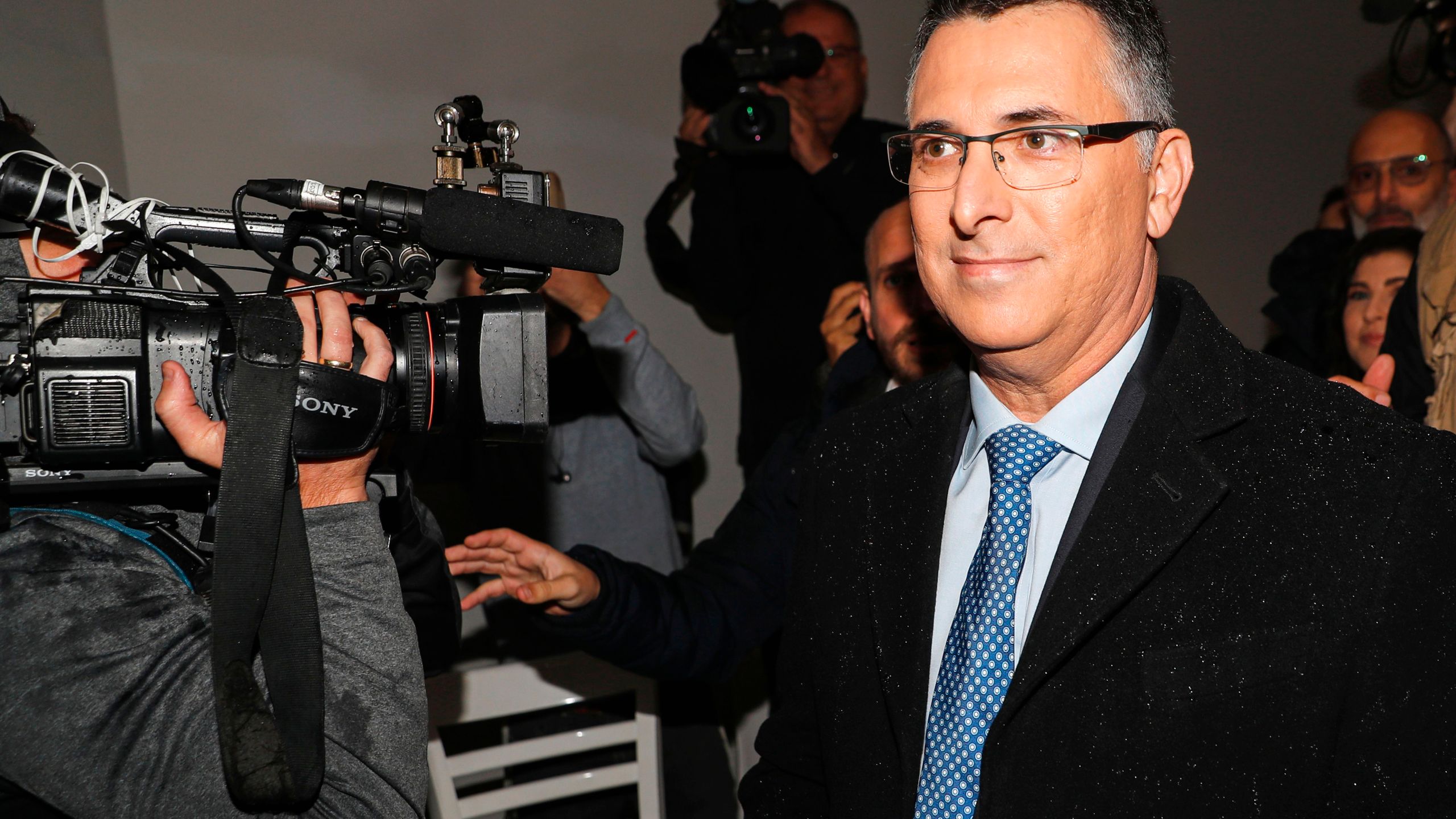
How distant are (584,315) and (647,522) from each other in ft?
1.71

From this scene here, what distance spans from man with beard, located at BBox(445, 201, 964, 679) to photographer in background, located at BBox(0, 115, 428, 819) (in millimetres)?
407

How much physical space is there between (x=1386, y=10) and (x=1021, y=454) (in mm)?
3951

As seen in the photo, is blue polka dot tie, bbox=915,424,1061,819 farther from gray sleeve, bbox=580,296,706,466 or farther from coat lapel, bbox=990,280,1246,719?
gray sleeve, bbox=580,296,706,466

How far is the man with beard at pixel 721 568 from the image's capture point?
1418 mm

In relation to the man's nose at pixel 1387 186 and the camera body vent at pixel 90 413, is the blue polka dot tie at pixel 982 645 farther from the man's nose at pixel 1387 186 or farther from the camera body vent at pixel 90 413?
the man's nose at pixel 1387 186

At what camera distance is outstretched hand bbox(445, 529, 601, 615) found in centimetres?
139

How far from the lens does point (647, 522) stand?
7.75ft

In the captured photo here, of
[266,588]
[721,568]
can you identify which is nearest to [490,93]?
[721,568]

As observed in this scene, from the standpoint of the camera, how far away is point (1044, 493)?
38.3 inches

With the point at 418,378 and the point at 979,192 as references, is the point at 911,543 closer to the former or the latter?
the point at 979,192

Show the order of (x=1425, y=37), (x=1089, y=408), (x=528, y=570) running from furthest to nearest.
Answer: (x=1425, y=37), (x=528, y=570), (x=1089, y=408)

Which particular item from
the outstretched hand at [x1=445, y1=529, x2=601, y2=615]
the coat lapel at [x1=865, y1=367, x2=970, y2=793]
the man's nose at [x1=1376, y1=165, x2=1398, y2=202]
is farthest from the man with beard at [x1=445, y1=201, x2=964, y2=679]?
the man's nose at [x1=1376, y1=165, x2=1398, y2=202]

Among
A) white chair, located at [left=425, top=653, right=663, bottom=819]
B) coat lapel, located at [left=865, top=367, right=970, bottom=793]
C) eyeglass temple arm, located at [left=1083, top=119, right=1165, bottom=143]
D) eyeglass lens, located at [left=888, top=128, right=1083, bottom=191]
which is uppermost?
eyeglass temple arm, located at [left=1083, top=119, right=1165, bottom=143]

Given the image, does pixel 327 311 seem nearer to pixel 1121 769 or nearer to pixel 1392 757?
pixel 1121 769
